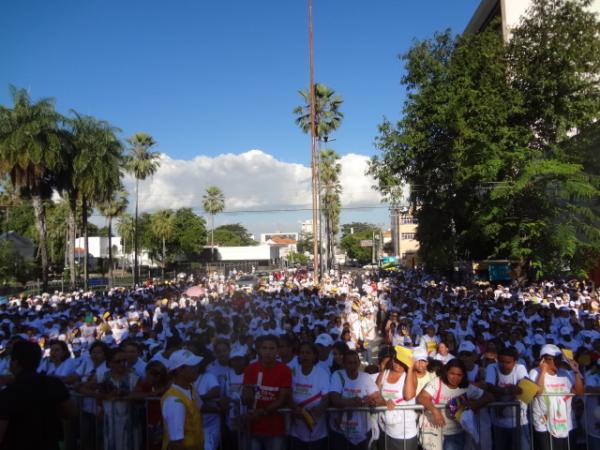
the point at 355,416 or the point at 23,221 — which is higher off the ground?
the point at 23,221

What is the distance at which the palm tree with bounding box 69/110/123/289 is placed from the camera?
32.8 m

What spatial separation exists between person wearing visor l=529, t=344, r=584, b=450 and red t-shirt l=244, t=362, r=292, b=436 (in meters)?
2.50

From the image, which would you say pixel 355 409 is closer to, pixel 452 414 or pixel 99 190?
pixel 452 414

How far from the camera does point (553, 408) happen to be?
17.5ft

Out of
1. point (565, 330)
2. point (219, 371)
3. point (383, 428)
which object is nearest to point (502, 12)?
point (565, 330)

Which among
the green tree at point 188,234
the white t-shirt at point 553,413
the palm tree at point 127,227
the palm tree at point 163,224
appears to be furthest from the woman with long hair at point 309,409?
the palm tree at point 127,227

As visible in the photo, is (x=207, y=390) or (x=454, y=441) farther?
(x=207, y=390)

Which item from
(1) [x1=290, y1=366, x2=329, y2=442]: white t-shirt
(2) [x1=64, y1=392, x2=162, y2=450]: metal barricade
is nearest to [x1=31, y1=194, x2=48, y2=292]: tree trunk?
(2) [x1=64, y1=392, x2=162, y2=450]: metal barricade

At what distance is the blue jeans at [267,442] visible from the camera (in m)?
4.73

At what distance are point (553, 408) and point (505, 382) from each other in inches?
22.0

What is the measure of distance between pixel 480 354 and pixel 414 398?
112 inches

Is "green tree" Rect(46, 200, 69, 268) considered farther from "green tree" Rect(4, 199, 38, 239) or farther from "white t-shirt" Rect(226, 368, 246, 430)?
"white t-shirt" Rect(226, 368, 246, 430)

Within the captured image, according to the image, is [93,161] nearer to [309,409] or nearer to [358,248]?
[309,409]

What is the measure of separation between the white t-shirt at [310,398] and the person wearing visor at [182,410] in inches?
36.6
